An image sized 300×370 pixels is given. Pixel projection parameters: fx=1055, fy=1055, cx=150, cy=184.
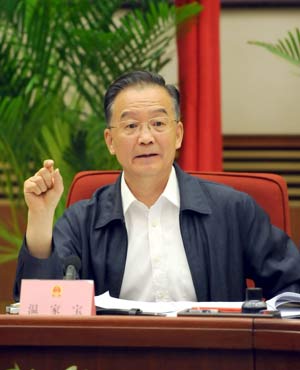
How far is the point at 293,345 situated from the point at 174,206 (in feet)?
3.45

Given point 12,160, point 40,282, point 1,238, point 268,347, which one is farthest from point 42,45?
point 268,347

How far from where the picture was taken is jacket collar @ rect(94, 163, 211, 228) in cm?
279

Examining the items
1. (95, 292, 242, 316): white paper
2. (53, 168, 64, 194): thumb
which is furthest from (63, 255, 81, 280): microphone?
(53, 168, 64, 194): thumb

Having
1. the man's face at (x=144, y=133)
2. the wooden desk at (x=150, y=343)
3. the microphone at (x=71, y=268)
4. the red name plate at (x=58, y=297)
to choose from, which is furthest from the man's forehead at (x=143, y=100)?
the wooden desk at (x=150, y=343)

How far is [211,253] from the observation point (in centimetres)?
275

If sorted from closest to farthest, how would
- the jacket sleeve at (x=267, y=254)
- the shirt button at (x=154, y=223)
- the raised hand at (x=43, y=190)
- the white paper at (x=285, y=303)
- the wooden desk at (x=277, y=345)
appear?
1. the wooden desk at (x=277, y=345)
2. the white paper at (x=285, y=303)
3. the raised hand at (x=43, y=190)
4. the jacket sleeve at (x=267, y=254)
5. the shirt button at (x=154, y=223)

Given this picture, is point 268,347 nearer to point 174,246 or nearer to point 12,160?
point 174,246

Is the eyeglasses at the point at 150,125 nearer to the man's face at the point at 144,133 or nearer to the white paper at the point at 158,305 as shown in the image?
the man's face at the point at 144,133

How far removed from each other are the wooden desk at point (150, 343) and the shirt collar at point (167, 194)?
3.09 ft

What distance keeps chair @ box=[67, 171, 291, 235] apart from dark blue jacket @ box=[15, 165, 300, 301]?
0.07 m

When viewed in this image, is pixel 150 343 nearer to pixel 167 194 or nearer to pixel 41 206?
pixel 41 206

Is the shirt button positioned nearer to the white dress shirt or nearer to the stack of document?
the white dress shirt

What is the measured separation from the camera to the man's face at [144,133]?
2.76 metres

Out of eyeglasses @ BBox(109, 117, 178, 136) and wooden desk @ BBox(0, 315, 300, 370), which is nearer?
wooden desk @ BBox(0, 315, 300, 370)
